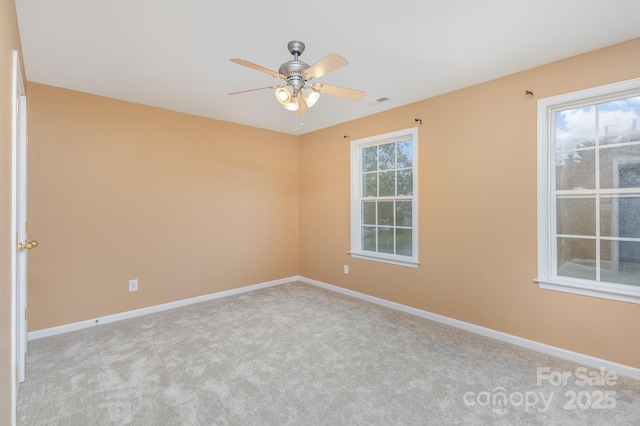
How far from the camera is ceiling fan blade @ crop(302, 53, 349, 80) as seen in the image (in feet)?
5.75

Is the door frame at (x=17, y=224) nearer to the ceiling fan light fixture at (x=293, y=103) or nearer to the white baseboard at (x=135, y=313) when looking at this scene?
the white baseboard at (x=135, y=313)

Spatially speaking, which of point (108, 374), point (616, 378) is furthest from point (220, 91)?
point (616, 378)

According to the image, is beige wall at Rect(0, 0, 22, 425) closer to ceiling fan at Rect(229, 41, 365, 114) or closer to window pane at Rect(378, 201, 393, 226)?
ceiling fan at Rect(229, 41, 365, 114)

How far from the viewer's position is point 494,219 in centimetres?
292

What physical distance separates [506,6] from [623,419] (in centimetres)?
261

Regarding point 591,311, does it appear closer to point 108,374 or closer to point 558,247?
Result: point 558,247

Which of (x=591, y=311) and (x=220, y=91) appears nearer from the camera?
(x=591, y=311)

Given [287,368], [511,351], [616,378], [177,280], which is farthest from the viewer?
[177,280]

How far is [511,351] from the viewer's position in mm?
2629

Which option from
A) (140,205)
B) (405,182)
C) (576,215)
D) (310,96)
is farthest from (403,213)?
(140,205)

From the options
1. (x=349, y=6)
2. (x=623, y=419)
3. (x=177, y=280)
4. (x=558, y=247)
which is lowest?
(x=623, y=419)

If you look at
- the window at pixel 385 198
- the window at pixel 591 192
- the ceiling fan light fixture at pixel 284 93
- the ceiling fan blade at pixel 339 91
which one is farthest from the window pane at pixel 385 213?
the ceiling fan light fixture at pixel 284 93

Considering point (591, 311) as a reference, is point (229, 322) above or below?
below

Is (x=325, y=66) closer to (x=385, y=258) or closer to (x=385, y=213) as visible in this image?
(x=385, y=213)
